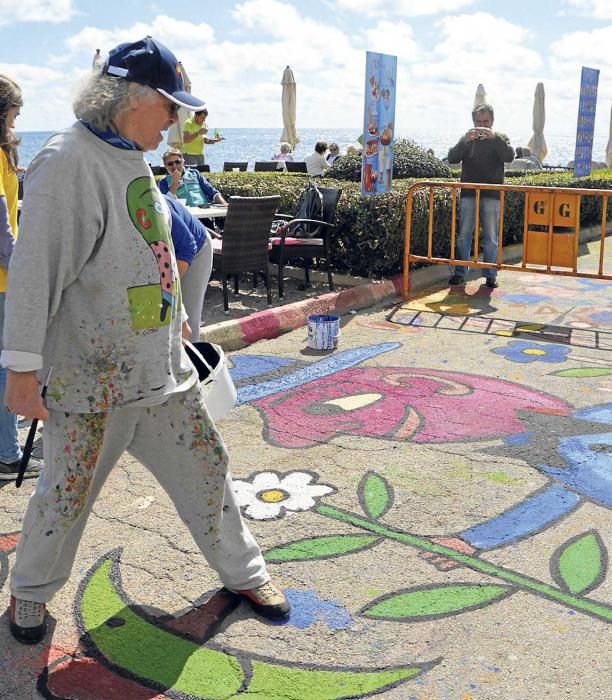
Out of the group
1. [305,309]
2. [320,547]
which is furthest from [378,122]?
[320,547]

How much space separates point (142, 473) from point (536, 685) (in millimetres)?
2373

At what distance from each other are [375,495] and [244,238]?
4282mm

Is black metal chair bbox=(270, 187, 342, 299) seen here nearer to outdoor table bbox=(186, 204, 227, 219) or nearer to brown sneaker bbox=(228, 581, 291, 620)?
outdoor table bbox=(186, 204, 227, 219)

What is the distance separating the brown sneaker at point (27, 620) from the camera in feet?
10.1

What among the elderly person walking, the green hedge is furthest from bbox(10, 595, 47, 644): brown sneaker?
the green hedge

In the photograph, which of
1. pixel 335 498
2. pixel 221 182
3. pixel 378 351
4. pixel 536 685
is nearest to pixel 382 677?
pixel 536 685

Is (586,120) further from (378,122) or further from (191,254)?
(191,254)

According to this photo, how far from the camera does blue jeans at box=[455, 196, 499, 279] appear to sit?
952 centimetres

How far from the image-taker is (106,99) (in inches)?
107

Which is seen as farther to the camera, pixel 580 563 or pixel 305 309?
pixel 305 309

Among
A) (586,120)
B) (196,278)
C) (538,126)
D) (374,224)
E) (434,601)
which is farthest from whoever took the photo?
(538,126)

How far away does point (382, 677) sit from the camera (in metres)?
2.94

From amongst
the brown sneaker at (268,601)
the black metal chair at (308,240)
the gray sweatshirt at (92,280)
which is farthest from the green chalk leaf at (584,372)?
the gray sweatshirt at (92,280)

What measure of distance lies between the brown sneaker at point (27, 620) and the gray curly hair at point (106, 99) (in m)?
1.62
